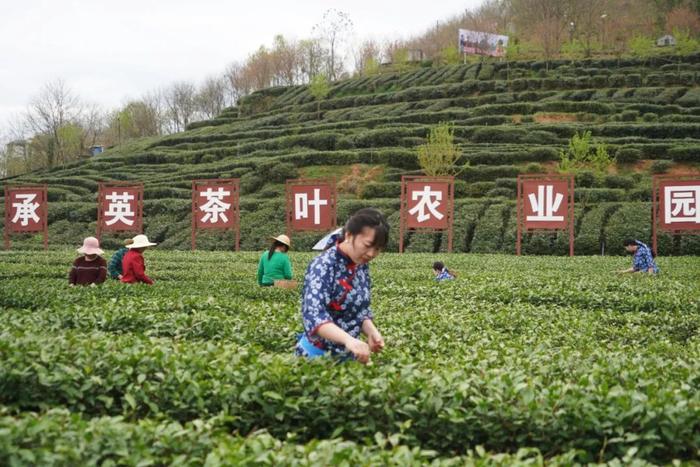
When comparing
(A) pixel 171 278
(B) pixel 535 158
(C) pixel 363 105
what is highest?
(C) pixel 363 105

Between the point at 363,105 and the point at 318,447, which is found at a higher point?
the point at 363,105

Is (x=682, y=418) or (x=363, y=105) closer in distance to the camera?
(x=682, y=418)

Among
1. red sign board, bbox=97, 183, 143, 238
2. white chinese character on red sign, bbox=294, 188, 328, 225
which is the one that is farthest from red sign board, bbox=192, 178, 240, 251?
red sign board, bbox=97, 183, 143, 238

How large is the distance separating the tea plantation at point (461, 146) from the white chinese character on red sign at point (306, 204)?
4.23m

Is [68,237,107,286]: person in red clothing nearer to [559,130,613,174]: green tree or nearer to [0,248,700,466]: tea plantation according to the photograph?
[0,248,700,466]: tea plantation

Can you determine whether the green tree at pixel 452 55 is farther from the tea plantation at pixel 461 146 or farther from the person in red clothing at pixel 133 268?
the person in red clothing at pixel 133 268

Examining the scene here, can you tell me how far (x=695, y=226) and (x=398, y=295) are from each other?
41.4ft

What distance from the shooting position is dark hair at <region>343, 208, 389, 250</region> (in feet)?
12.6

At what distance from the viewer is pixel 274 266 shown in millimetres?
9242

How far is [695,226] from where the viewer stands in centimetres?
1933

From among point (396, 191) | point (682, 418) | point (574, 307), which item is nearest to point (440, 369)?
point (682, 418)

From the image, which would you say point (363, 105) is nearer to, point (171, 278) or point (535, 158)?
point (535, 158)

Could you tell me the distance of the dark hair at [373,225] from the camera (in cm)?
384

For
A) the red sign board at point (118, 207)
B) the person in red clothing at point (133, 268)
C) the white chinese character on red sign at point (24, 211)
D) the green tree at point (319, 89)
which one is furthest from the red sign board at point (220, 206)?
the green tree at point (319, 89)
